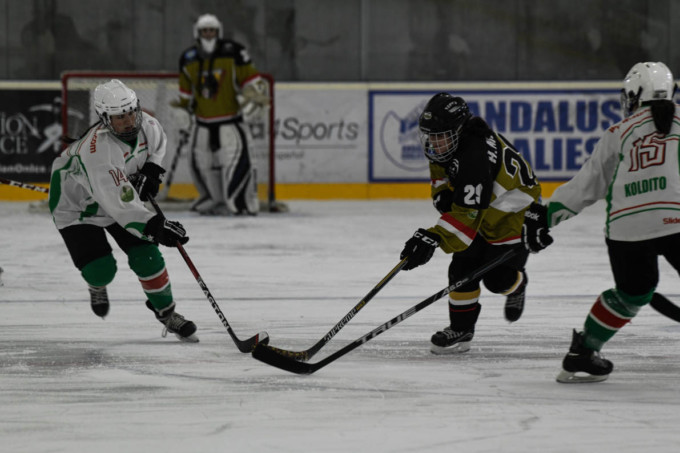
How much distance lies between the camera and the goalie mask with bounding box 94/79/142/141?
11.2 feet

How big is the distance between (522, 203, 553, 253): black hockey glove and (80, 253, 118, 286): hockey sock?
4.65ft

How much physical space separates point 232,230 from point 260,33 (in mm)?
3070

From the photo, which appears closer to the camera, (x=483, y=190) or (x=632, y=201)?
(x=632, y=201)

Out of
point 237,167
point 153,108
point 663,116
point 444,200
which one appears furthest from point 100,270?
point 153,108

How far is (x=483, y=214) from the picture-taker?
3361mm

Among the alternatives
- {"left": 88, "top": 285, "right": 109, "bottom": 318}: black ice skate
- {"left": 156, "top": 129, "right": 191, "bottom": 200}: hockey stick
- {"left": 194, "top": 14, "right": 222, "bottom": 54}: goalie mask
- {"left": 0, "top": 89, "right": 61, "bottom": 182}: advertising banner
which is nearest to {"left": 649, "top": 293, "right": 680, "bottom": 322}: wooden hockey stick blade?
{"left": 88, "top": 285, "right": 109, "bottom": 318}: black ice skate

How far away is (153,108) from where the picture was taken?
816 cm

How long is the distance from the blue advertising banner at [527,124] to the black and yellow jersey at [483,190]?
5.35m

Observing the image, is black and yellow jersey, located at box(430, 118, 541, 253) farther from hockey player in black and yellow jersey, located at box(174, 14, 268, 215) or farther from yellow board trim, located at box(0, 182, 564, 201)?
yellow board trim, located at box(0, 182, 564, 201)

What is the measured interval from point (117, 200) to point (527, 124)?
592 centimetres

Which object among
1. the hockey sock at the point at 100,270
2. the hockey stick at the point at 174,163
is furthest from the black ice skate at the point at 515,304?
the hockey stick at the point at 174,163

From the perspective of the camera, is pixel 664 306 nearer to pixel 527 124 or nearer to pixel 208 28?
pixel 208 28

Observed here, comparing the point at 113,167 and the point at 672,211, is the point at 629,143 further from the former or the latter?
the point at 113,167

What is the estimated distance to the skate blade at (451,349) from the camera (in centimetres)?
332
